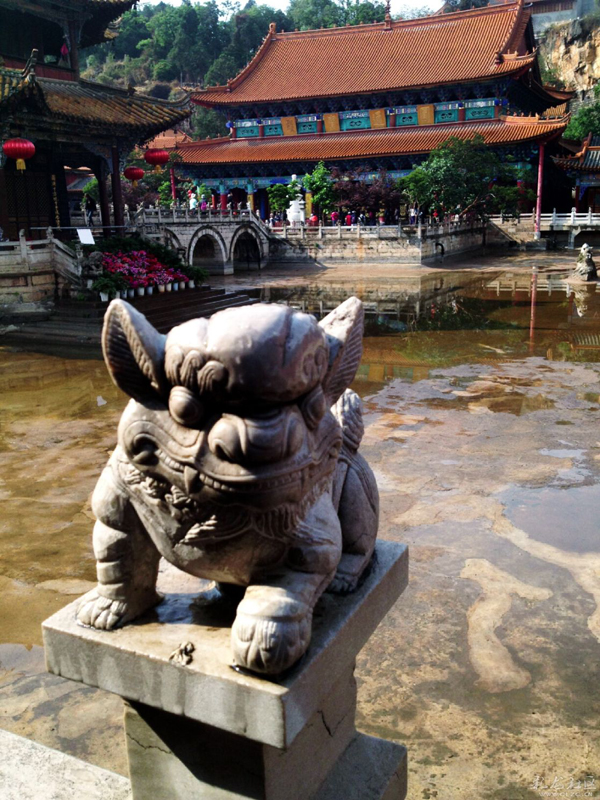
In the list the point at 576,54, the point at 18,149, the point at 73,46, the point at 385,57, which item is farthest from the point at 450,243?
the point at 576,54

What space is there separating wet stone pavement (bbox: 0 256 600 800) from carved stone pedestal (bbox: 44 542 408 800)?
111cm

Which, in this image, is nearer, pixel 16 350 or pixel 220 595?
pixel 220 595

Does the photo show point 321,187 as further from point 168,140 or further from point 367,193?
point 168,140

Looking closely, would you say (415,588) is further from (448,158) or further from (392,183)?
(392,183)

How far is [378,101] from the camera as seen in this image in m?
32.8

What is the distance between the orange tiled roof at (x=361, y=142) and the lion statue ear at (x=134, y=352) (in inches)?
1204

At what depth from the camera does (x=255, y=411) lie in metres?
1.51

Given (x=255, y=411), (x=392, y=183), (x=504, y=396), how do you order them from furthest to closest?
(x=392, y=183)
(x=504, y=396)
(x=255, y=411)

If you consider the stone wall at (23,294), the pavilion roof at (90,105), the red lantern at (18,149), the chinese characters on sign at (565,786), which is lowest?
the chinese characters on sign at (565,786)

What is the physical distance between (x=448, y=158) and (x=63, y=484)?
82.2 ft

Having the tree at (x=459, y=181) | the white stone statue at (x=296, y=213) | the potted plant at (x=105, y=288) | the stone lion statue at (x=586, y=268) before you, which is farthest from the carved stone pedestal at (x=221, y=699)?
the white stone statue at (x=296, y=213)

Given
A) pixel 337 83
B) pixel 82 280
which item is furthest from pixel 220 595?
pixel 337 83

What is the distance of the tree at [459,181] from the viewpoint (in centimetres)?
2777

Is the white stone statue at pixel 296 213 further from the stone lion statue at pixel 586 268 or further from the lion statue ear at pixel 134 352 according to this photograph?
the lion statue ear at pixel 134 352
